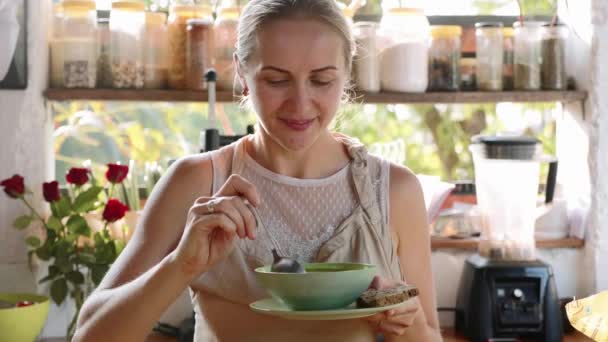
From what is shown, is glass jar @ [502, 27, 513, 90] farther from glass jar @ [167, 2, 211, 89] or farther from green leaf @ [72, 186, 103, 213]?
green leaf @ [72, 186, 103, 213]

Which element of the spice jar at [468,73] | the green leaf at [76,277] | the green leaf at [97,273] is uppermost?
the spice jar at [468,73]

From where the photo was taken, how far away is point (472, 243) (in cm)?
267

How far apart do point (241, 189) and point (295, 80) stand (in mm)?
197

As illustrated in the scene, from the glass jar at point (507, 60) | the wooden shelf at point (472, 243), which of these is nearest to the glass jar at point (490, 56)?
the glass jar at point (507, 60)

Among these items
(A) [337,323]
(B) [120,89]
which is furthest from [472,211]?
(A) [337,323]

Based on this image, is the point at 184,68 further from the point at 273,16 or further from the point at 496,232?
the point at 273,16

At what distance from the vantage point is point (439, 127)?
3.50 meters

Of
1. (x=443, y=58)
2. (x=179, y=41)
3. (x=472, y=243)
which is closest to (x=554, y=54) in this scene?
(x=443, y=58)

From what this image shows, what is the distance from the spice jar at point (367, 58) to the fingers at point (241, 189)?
1.36 metres

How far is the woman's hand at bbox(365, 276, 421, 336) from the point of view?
1294mm

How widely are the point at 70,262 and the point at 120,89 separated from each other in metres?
0.49

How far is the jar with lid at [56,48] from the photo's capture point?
254 centimetres

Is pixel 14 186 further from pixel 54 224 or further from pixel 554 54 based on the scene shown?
pixel 554 54

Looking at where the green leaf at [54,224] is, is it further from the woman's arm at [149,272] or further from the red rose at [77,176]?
the woman's arm at [149,272]
